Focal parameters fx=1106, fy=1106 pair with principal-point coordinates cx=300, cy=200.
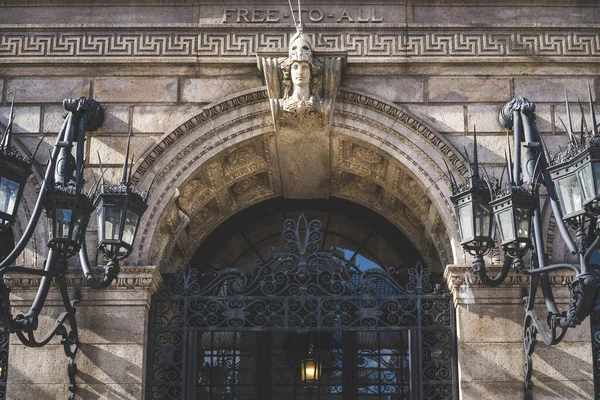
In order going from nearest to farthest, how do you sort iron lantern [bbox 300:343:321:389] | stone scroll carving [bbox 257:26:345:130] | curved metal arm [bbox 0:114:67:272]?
curved metal arm [bbox 0:114:67:272], stone scroll carving [bbox 257:26:345:130], iron lantern [bbox 300:343:321:389]

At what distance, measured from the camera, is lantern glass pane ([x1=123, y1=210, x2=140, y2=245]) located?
11805mm

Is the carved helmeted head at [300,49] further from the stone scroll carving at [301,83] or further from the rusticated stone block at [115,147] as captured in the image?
the rusticated stone block at [115,147]

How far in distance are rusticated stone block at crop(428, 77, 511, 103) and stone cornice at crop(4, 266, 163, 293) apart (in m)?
4.14

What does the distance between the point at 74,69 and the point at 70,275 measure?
2.73 meters

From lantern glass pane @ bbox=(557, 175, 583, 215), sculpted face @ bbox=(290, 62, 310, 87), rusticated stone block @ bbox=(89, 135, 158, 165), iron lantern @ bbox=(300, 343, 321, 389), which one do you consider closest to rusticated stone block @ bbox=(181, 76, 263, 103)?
sculpted face @ bbox=(290, 62, 310, 87)

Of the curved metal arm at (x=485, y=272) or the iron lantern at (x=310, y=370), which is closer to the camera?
the curved metal arm at (x=485, y=272)

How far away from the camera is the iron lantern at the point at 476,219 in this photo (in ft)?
38.7

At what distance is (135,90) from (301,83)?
2.12m

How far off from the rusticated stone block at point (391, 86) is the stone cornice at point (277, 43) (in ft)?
0.78

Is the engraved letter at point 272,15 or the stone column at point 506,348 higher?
the engraved letter at point 272,15

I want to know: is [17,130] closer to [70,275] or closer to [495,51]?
[70,275]

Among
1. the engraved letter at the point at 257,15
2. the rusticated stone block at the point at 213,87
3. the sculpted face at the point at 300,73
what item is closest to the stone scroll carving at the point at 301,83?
the sculpted face at the point at 300,73

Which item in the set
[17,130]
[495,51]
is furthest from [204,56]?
[495,51]

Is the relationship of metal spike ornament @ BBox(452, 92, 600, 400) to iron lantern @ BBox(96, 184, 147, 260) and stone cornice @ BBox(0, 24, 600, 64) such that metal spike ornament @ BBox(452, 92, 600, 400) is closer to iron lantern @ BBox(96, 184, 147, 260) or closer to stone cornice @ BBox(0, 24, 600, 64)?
stone cornice @ BBox(0, 24, 600, 64)
